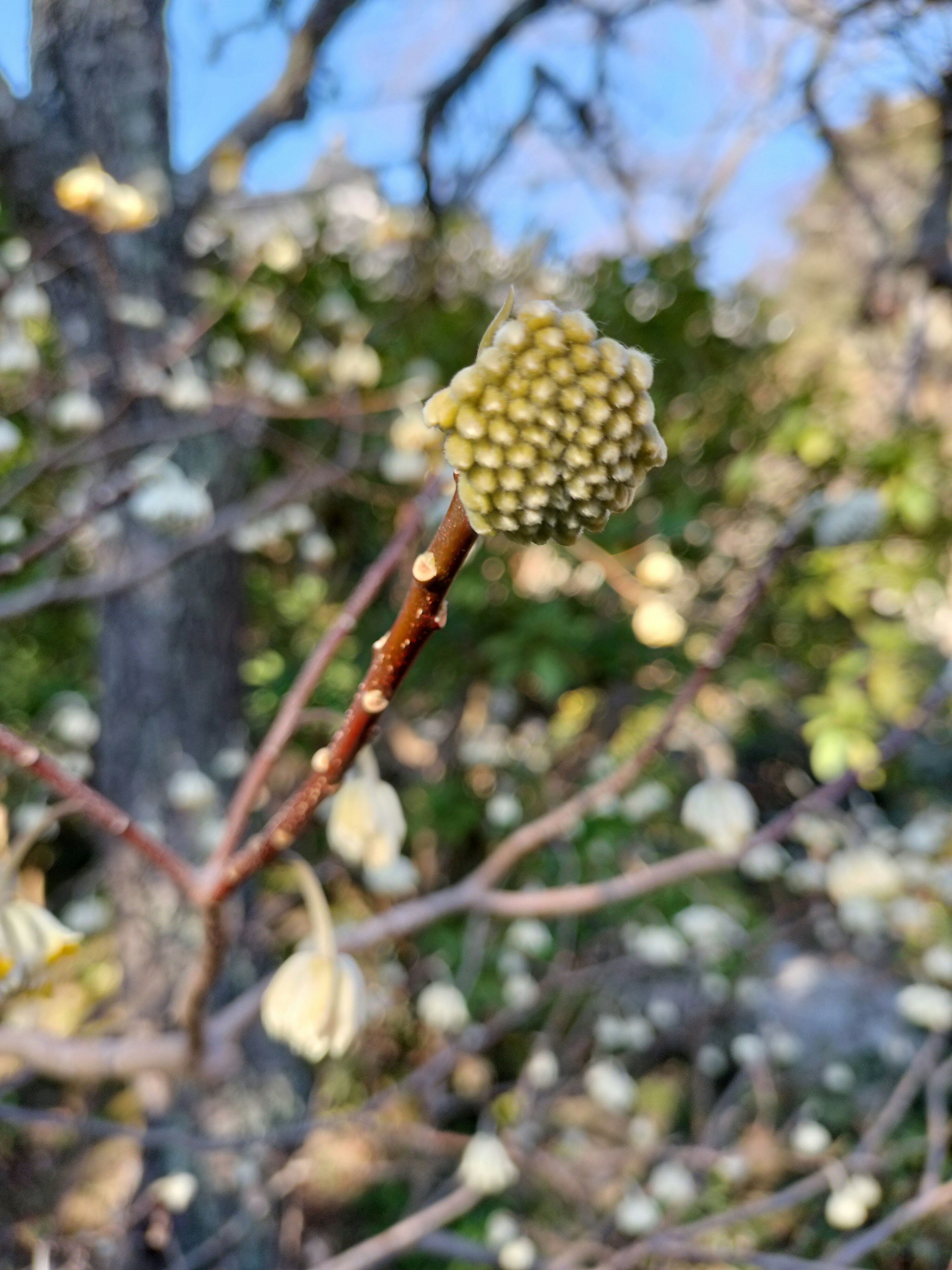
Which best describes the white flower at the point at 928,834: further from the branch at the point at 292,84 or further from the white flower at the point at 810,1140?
the branch at the point at 292,84

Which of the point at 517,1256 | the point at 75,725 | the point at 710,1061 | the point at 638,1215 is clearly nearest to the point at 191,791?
the point at 75,725

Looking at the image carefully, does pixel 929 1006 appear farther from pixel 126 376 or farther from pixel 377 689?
pixel 126 376

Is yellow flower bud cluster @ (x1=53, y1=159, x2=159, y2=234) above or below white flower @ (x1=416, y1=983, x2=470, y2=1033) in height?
above

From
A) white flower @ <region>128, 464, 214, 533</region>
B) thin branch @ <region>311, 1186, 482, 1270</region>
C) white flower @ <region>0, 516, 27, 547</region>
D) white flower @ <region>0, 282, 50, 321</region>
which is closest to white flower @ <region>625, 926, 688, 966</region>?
thin branch @ <region>311, 1186, 482, 1270</region>

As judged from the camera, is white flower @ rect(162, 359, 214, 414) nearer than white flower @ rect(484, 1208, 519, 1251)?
Yes

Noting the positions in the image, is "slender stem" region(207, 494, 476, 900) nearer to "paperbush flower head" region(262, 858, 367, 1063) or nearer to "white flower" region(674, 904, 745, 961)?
"paperbush flower head" region(262, 858, 367, 1063)

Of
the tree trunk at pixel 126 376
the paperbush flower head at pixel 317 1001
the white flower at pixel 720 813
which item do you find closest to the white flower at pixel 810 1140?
the white flower at pixel 720 813
